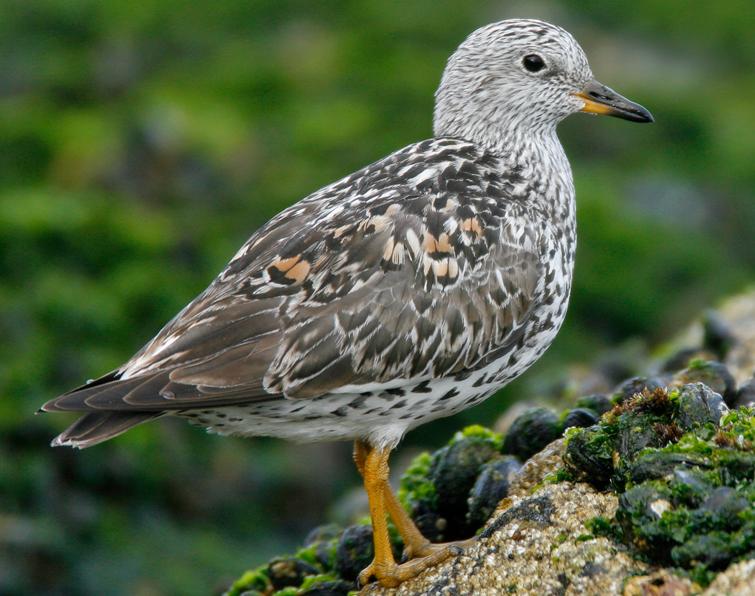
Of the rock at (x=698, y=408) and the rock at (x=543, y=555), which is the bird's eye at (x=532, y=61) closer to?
the rock at (x=698, y=408)

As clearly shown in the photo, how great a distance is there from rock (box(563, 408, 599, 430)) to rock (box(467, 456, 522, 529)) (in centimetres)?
39

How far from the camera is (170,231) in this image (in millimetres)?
14797

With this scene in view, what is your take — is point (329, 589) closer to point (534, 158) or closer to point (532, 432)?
point (532, 432)

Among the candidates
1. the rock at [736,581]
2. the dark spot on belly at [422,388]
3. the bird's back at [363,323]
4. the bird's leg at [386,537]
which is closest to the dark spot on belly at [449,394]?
the bird's back at [363,323]

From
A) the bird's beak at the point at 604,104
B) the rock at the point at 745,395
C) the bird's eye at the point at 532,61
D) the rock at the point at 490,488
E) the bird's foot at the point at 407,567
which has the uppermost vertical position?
the bird's eye at the point at 532,61

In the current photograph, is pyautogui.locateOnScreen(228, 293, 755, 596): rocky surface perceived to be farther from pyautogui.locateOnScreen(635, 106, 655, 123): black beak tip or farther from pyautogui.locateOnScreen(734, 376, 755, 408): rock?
pyautogui.locateOnScreen(635, 106, 655, 123): black beak tip

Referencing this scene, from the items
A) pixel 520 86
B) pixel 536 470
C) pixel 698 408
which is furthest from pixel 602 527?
pixel 520 86

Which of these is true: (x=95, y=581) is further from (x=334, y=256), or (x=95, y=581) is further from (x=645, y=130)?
(x=645, y=130)

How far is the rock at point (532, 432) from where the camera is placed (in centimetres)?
790

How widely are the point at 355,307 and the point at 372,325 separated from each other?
14 cm

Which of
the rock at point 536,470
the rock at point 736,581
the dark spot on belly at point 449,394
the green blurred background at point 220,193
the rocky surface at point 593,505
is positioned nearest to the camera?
the rock at point 736,581

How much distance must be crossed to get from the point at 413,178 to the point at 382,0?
1294 centimetres

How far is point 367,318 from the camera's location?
292 inches

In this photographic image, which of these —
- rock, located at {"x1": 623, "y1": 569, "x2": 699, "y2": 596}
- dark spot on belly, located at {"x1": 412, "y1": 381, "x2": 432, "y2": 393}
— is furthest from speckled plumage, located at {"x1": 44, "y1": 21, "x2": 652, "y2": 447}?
rock, located at {"x1": 623, "y1": 569, "x2": 699, "y2": 596}
